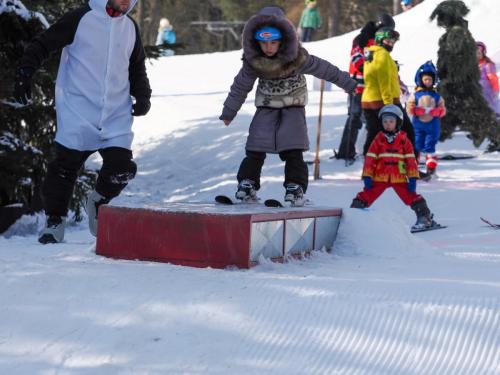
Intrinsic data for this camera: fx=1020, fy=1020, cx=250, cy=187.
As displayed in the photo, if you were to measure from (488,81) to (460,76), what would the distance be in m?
0.89

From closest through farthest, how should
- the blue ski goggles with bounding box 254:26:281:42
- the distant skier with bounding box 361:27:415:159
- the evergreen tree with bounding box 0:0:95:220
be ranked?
1. the blue ski goggles with bounding box 254:26:281:42
2. the evergreen tree with bounding box 0:0:95:220
3. the distant skier with bounding box 361:27:415:159

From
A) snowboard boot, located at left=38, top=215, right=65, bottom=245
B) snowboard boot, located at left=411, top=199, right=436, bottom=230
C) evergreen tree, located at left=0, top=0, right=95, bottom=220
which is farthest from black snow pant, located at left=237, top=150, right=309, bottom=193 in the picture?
evergreen tree, located at left=0, top=0, right=95, bottom=220

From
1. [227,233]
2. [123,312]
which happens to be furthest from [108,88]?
[123,312]

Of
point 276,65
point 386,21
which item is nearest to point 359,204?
point 276,65

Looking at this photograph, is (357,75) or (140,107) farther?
(357,75)

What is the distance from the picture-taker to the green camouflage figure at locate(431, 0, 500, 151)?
531 inches

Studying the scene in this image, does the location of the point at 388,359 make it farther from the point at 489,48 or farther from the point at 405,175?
the point at 489,48

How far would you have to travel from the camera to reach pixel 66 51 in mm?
6254

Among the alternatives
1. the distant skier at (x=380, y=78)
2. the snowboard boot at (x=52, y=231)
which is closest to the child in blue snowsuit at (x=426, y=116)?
the distant skier at (x=380, y=78)

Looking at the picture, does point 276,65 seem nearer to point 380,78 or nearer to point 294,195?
point 294,195

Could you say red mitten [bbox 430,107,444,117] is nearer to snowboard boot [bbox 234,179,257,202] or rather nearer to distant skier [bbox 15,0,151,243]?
snowboard boot [bbox 234,179,257,202]

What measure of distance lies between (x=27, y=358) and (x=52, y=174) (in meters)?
2.91

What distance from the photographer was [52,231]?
20.8ft

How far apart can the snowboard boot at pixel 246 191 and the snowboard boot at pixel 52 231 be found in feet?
3.80
